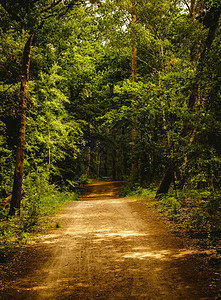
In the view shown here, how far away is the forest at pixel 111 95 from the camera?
7.33 metres

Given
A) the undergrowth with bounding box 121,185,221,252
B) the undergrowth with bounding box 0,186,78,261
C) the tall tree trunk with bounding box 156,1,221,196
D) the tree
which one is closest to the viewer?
the undergrowth with bounding box 121,185,221,252

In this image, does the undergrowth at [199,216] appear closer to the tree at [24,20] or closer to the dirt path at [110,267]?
the dirt path at [110,267]

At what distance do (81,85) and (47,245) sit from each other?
Result: 17.4 metres

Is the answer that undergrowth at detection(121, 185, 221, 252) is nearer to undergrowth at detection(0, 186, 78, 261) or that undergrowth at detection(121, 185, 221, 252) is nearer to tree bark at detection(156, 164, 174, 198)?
tree bark at detection(156, 164, 174, 198)

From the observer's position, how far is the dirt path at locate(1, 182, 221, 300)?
13.5 feet

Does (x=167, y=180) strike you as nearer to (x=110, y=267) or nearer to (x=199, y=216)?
(x=199, y=216)

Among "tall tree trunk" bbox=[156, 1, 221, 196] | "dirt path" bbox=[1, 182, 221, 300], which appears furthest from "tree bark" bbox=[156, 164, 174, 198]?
"dirt path" bbox=[1, 182, 221, 300]

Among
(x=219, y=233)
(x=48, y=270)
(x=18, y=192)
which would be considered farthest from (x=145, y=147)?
(x=48, y=270)

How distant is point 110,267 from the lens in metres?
5.06

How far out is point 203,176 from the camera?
7527 millimetres

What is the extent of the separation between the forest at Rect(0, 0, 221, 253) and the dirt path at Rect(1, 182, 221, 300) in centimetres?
141

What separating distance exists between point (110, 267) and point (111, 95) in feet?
66.4

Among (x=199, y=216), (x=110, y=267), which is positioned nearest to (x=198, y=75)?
(x=199, y=216)

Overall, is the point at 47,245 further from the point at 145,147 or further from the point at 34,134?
the point at 145,147
